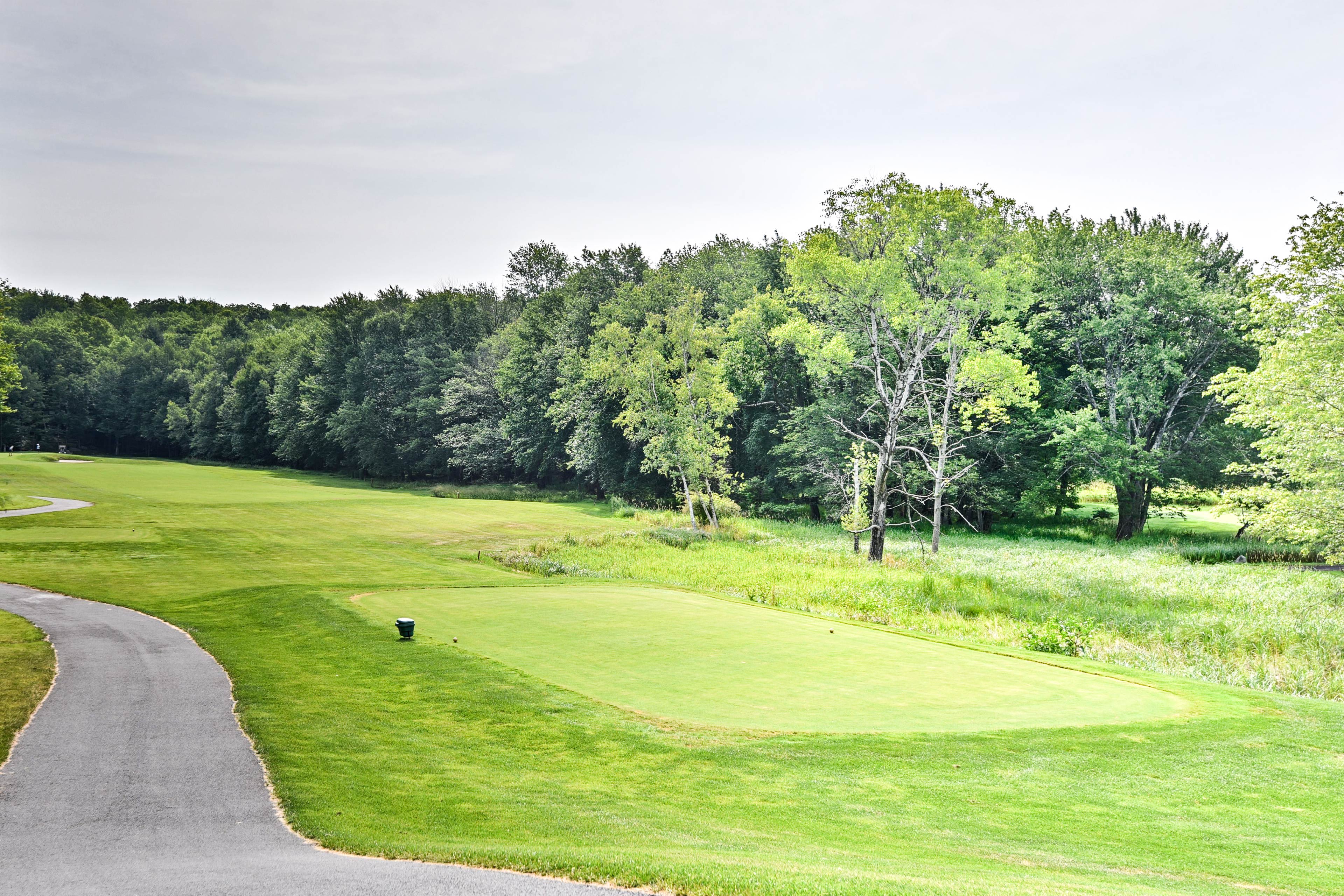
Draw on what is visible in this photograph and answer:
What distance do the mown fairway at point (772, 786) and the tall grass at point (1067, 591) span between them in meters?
4.92

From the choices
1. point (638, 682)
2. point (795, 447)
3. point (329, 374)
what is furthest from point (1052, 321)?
point (329, 374)

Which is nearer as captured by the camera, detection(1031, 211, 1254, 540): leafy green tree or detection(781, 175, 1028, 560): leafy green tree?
detection(781, 175, 1028, 560): leafy green tree

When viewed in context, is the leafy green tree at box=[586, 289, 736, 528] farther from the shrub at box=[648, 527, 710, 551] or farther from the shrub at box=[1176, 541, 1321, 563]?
the shrub at box=[1176, 541, 1321, 563]

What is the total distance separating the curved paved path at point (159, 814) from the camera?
18.2 ft

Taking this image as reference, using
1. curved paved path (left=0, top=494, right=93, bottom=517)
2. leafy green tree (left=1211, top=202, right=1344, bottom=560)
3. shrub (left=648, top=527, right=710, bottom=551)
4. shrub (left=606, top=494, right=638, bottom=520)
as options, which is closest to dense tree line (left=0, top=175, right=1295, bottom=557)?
shrub (left=606, top=494, right=638, bottom=520)

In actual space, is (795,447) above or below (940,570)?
above

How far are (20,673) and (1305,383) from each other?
31637mm

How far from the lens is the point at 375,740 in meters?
9.99

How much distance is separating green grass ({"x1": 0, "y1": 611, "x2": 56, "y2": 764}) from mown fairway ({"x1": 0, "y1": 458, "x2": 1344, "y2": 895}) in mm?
2485

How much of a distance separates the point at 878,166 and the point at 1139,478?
20.6 metres

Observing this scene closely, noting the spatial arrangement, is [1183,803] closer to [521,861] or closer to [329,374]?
[521,861]

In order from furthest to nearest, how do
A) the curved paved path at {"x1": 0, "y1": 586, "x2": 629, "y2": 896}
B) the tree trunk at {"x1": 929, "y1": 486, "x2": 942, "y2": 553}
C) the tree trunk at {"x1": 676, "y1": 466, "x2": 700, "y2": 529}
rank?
the tree trunk at {"x1": 676, "y1": 466, "x2": 700, "y2": 529}
the tree trunk at {"x1": 929, "y1": 486, "x2": 942, "y2": 553}
the curved paved path at {"x1": 0, "y1": 586, "x2": 629, "y2": 896}

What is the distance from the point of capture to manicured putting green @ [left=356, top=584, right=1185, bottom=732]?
10375 millimetres

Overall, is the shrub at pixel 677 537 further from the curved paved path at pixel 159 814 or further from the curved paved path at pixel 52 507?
the curved paved path at pixel 52 507
